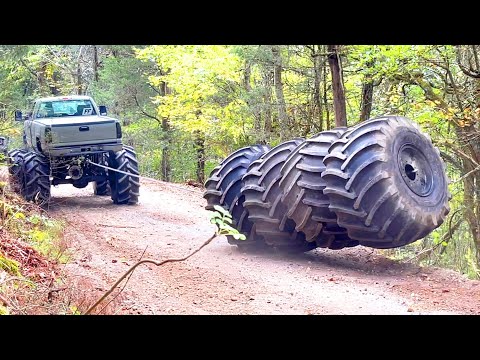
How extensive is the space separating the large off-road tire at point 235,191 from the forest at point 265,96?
1.79m

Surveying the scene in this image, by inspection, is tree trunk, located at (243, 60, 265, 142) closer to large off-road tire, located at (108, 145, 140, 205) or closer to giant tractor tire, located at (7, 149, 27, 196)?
large off-road tire, located at (108, 145, 140, 205)

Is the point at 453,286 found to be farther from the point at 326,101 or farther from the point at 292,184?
the point at 326,101

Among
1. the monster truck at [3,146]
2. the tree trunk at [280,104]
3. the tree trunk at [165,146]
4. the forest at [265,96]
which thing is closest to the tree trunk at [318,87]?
the forest at [265,96]

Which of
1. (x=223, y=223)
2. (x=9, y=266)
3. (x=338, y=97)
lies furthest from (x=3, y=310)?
(x=338, y=97)

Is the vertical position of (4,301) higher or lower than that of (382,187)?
lower

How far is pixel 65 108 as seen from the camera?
30.8 feet

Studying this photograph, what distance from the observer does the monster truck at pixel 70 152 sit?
8227 mm

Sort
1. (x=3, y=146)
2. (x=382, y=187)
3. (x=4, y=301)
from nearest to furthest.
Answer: (x=4, y=301) < (x=382, y=187) < (x=3, y=146)

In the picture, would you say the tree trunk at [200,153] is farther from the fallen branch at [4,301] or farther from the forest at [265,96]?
the fallen branch at [4,301]

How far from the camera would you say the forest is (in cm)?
880

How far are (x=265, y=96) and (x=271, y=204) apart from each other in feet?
19.4

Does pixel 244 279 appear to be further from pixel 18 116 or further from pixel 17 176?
pixel 18 116

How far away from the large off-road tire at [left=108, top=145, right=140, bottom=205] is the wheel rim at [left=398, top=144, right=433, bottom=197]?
4812mm
